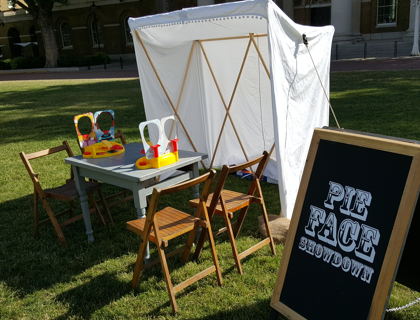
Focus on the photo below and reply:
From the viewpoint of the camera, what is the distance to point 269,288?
3.43 meters

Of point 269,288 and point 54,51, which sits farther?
point 54,51

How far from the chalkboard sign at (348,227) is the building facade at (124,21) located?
24.0m

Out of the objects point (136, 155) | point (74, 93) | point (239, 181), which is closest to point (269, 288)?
point (136, 155)

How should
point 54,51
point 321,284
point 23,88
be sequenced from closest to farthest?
1. point 321,284
2. point 23,88
3. point 54,51

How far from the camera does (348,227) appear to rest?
8.13 ft

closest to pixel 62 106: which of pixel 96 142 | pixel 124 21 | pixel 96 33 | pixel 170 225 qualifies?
pixel 96 142

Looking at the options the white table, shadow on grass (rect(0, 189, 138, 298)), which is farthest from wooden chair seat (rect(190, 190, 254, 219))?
shadow on grass (rect(0, 189, 138, 298))

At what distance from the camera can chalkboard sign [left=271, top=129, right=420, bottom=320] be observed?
2232mm

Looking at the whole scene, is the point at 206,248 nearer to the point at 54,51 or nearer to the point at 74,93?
the point at 74,93

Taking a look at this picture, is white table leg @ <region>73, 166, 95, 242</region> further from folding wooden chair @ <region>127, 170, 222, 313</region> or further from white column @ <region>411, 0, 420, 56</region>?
white column @ <region>411, 0, 420, 56</region>

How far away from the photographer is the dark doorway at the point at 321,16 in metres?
28.4

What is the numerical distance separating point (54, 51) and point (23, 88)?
12.3 metres

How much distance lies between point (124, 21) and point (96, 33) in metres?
3.63

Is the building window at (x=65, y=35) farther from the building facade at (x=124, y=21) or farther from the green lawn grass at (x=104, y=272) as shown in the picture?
the green lawn grass at (x=104, y=272)
